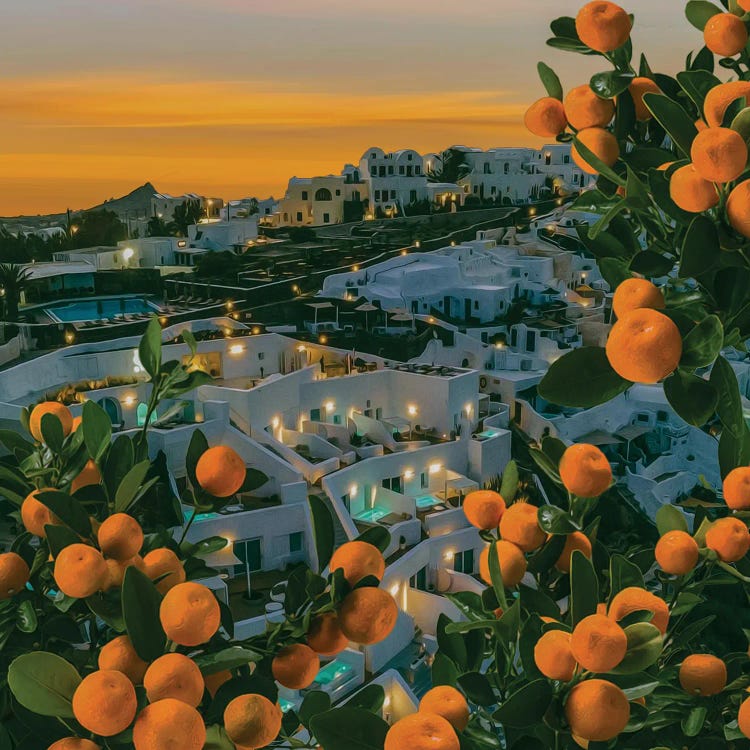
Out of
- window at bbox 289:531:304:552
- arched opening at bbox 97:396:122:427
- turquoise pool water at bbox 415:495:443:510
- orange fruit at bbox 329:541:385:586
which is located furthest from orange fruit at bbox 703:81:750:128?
arched opening at bbox 97:396:122:427

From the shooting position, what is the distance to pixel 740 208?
3.56 ft

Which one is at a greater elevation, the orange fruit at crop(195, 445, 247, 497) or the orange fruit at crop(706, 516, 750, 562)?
the orange fruit at crop(195, 445, 247, 497)

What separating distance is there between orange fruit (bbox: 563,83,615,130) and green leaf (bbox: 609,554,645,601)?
30.9 inches

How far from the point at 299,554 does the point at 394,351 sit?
326 inches

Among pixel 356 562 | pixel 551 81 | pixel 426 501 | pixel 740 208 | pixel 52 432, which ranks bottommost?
pixel 426 501

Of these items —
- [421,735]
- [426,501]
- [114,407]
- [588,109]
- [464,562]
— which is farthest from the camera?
[426,501]

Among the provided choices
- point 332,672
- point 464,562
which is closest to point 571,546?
point 332,672

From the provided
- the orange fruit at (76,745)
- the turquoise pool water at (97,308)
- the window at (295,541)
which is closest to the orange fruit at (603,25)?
the orange fruit at (76,745)

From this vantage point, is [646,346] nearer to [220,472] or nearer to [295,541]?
[220,472]

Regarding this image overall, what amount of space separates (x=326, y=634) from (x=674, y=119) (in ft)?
3.50

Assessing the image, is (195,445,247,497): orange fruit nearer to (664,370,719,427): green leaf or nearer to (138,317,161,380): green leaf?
(138,317,161,380): green leaf

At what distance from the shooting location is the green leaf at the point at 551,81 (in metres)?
1.54

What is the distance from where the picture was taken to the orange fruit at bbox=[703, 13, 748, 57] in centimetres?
135

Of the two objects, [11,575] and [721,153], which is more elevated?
[721,153]
